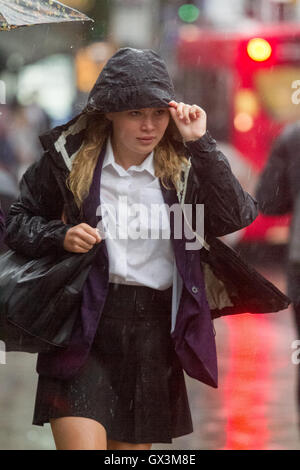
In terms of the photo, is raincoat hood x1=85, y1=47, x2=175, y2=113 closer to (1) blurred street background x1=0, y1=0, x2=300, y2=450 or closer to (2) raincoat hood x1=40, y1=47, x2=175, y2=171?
(2) raincoat hood x1=40, y1=47, x2=175, y2=171

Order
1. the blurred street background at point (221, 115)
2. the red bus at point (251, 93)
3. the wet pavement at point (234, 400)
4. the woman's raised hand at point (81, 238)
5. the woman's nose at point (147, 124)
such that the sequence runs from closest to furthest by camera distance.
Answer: the woman's raised hand at point (81, 238) → the woman's nose at point (147, 124) → the wet pavement at point (234, 400) → the blurred street background at point (221, 115) → the red bus at point (251, 93)

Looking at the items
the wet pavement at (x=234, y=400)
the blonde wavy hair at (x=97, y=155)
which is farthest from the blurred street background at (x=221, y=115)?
the blonde wavy hair at (x=97, y=155)

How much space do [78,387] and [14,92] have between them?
21723 millimetres

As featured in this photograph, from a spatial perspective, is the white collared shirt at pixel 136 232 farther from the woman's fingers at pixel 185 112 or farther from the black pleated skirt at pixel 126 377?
the woman's fingers at pixel 185 112

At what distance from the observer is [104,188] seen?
4.14 m

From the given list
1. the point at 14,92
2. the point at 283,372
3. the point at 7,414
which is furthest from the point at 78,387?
the point at 14,92

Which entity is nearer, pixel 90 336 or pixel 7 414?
pixel 90 336

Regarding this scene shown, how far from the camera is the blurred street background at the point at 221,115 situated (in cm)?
681

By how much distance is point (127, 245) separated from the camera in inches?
161

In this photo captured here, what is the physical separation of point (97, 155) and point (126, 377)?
85cm

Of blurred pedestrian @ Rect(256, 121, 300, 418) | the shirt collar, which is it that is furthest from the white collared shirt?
blurred pedestrian @ Rect(256, 121, 300, 418)

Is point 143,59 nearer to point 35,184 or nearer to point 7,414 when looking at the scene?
point 35,184
